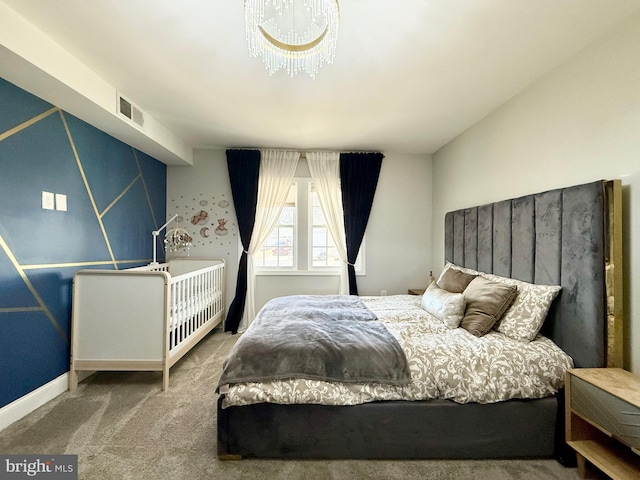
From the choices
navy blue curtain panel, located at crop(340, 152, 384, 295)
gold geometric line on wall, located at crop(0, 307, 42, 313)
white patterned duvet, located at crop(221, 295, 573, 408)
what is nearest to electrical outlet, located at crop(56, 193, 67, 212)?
gold geometric line on wall, located at crop(0, 307, 42, 313)

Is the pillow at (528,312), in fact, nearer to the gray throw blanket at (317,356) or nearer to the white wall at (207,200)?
the gray throw blanket at (317,356)

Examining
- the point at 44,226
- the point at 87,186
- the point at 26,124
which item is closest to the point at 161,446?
the point at 44,226

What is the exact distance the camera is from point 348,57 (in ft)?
6.04

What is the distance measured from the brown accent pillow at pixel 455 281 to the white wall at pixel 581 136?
2.51 feet

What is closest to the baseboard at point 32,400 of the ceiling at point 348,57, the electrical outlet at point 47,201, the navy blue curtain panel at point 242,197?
the electrical outlet at point 47,201

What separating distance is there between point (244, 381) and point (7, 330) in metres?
1.66

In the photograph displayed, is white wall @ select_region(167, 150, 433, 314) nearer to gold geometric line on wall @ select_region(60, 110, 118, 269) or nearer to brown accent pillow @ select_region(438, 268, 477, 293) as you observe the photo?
gold geometric line on wall @ select_region(60, 110, 118, 269)

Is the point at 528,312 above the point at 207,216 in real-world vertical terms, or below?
below

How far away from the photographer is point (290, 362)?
1.55 meters

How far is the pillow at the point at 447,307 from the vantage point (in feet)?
6.64

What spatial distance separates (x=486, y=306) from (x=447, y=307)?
0.83 feet

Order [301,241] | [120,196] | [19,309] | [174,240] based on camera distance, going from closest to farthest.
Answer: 1. [19,309]
2. [120,196]
3. [174,240]
4. [301,241]

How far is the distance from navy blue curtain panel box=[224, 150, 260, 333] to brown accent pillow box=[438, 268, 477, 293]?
2411 mm

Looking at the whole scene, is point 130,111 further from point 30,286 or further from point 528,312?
point 528,312
